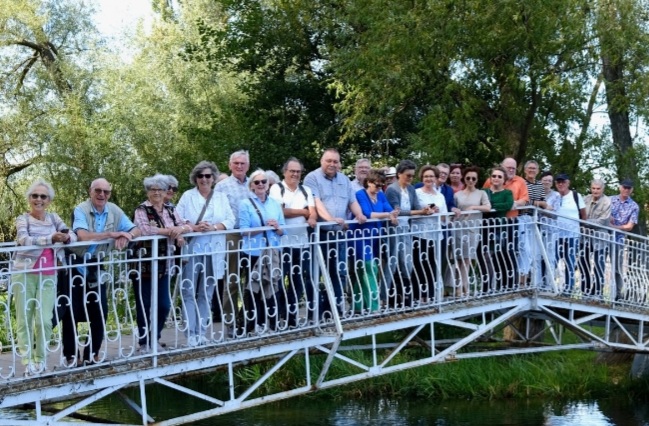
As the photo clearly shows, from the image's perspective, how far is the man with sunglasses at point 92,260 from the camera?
8.82m

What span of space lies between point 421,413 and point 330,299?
7079mm

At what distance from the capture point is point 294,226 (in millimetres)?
10219

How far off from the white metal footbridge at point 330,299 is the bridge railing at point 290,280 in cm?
2

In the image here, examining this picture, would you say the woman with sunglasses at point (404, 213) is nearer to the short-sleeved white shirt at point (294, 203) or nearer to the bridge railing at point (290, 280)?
the bridge railing at point (290, 280)

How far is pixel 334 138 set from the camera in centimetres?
2372

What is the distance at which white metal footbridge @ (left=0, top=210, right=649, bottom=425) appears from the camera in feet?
29.7

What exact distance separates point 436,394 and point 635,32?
6.58 m

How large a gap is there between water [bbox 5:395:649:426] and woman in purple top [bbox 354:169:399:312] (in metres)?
5.37

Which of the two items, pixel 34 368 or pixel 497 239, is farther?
pixel 497 239

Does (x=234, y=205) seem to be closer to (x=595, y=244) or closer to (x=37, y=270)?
(x=37, y=270)

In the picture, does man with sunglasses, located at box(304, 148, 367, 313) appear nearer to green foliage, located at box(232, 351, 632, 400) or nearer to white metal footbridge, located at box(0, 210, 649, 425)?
white metal footbridge, located at box(0, 210, 649, 425)

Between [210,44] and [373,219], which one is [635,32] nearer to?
[373,219]

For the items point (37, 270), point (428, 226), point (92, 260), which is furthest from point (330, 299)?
point (37, 270)

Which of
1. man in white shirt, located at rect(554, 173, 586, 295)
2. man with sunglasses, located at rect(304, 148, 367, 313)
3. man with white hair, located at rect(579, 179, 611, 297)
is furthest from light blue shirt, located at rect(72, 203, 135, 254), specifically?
man with white hair, located at rect(579, 179, 611, 297)
